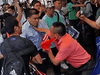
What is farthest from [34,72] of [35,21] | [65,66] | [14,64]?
[65,66]

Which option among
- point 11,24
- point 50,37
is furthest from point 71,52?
point 11,24

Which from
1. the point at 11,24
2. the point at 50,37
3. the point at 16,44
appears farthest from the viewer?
the point at 50,37

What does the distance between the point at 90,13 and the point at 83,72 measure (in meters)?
2.99

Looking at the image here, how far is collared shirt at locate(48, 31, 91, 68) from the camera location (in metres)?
2.30

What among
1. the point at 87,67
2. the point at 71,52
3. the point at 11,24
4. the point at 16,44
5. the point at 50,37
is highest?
the point at 11,24

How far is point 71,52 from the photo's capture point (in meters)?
2.40

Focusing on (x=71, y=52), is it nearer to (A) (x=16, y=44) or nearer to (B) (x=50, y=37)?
(B) (x=50, y=37)

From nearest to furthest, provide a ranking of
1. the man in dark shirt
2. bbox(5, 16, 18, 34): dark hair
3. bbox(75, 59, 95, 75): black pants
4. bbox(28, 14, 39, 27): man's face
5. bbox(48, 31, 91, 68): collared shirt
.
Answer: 1. the man in dark shirt
2. bbox(5, 16, 18, 34): dark hair
3. bbox(48, 31, 91, 68): collared shirt
4. bbox(75, 59, 95, 75): black pants
5. bbox(28, 14, 39, 27): man's face

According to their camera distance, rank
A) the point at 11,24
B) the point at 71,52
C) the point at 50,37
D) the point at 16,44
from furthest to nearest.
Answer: the point at 50,37, the point at 71,52, the point at 11,24, the point at 16,44

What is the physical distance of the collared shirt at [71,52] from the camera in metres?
2.30

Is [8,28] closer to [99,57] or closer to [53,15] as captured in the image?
[99,57]

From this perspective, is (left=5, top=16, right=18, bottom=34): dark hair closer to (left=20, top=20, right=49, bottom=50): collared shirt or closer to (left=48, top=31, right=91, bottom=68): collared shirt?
(left=48, top=31, right=91, bottom=68): collared shirt

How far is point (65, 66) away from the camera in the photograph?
417cm

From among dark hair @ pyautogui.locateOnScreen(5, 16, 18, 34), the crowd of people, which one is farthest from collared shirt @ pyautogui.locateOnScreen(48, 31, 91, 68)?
dark hair @ pyautogui.locateOnScreen(5, 16, 18, 34)
